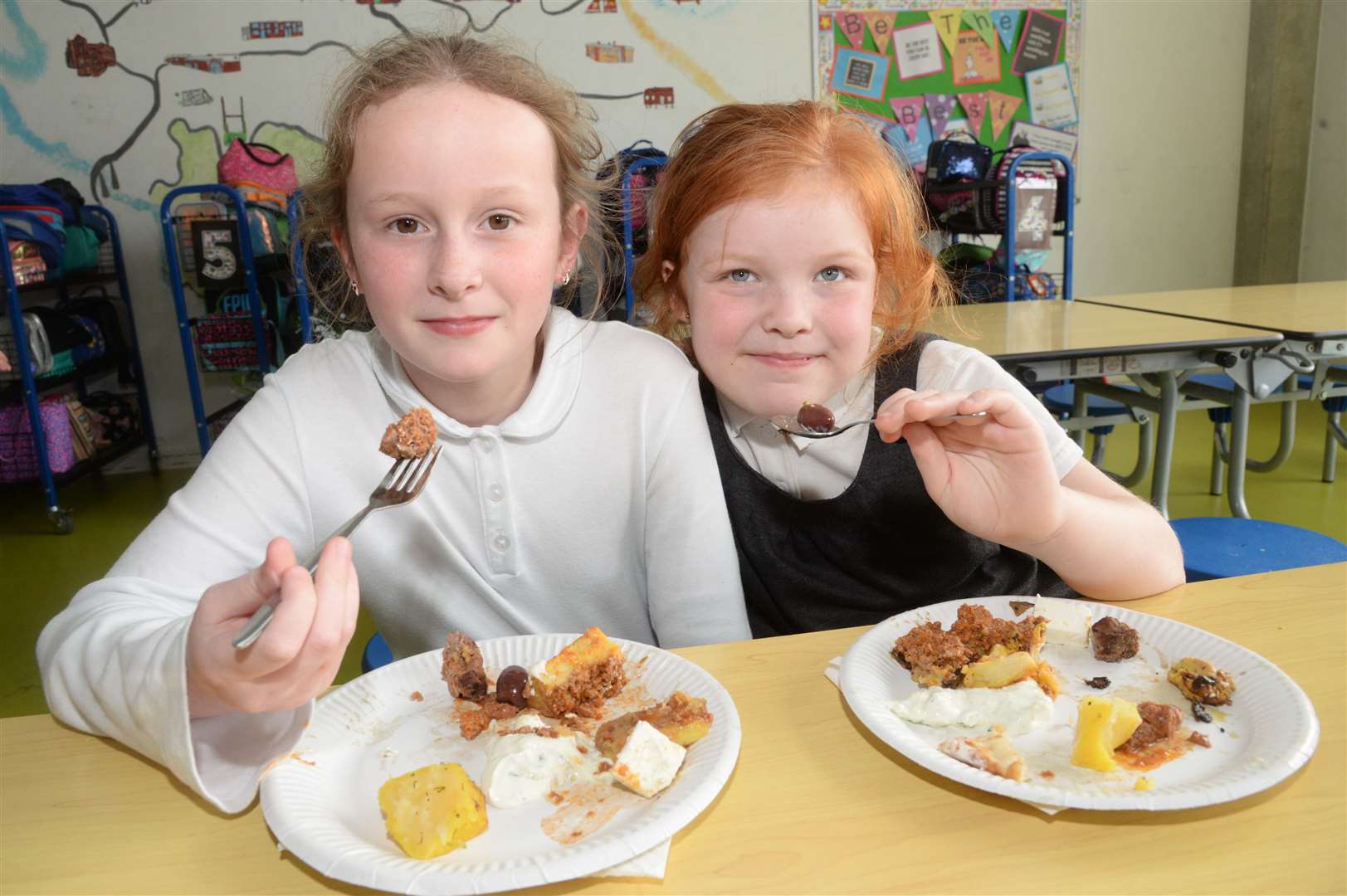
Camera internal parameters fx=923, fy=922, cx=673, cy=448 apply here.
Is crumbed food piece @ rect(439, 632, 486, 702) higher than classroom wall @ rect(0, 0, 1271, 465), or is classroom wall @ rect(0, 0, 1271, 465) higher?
classroom wall @ rect(0, 0, 1271, 465)

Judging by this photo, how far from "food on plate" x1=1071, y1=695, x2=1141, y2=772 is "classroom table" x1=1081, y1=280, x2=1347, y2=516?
78.2 inches

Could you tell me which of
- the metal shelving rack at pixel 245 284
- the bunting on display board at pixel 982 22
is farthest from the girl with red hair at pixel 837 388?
the bunting on display board at pixel 982 22

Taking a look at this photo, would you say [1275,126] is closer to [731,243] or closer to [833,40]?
[833,40]

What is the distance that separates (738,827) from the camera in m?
0.60

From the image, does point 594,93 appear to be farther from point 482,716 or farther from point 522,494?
point 482,716

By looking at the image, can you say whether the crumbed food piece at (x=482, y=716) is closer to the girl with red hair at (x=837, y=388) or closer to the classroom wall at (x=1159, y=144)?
the girl with red hair at (x=837, y=388)

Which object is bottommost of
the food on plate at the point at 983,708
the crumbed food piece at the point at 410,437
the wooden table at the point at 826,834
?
the wooden table at the point at 826,834

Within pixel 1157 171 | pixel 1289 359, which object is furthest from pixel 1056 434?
pixel 1157 171

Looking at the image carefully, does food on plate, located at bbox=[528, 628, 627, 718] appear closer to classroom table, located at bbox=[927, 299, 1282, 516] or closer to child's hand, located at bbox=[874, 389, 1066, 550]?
child's hand, located at bbox=[874, 389, 1066, 550]

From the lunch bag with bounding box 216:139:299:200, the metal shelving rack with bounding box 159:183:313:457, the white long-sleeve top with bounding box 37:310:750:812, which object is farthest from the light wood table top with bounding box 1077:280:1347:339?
the lunch bag with bounding box 216:139:299:200

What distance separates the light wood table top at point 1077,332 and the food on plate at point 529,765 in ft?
4.80

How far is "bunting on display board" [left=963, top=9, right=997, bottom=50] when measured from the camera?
15.3ft

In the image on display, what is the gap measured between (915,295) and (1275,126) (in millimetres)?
4810

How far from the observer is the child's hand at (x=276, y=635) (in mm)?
591
